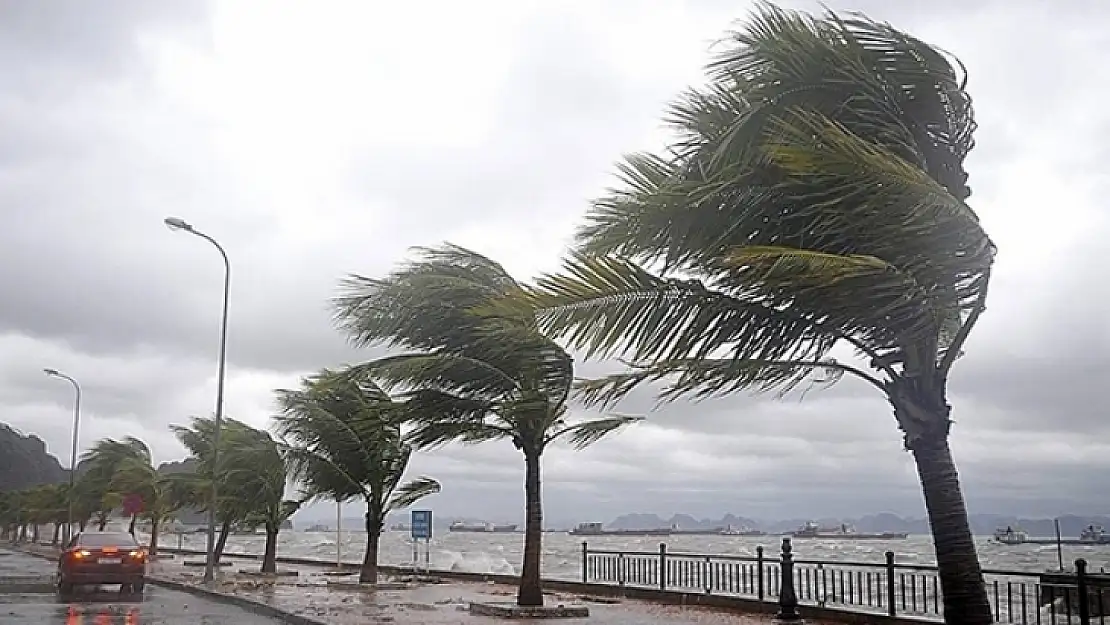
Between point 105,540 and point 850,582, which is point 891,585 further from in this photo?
point 105,540

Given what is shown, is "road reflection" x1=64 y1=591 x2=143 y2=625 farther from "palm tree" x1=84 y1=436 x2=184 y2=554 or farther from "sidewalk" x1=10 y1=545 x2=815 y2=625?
"palm tree" x1=84 y1=436 x2=184 y2=554

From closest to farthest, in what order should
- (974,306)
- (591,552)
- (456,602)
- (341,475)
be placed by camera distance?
1. (974,306)
2. (456,602)
3. (591,552)
4. (341,475)

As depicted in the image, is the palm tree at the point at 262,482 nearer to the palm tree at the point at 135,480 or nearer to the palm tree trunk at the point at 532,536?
the palm tree at the point at 135,480

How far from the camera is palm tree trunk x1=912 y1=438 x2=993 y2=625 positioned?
935 cm

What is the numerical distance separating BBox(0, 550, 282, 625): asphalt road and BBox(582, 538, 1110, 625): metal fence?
8288 millimetres

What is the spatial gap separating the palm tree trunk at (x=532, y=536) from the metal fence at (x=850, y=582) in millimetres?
3708

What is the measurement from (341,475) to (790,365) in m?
19.9

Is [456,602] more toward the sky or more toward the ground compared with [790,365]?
Answer: more toward the ground

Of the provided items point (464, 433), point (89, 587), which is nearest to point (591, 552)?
point (464, 433)

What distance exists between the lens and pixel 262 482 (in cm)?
3291

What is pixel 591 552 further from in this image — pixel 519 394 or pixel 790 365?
pixel 790 365

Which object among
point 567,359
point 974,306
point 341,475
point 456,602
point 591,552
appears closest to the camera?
point 974,306

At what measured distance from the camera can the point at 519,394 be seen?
61.4 feet

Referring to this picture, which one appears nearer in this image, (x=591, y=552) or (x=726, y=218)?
(x=726, y=218)
